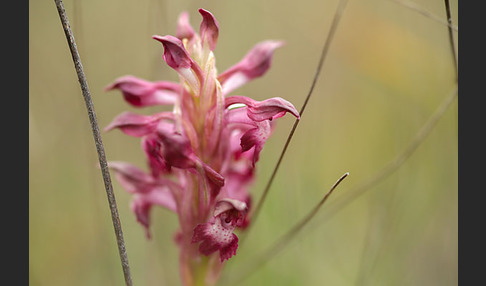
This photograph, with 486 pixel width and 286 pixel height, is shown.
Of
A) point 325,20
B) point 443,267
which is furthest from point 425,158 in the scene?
point 325,20

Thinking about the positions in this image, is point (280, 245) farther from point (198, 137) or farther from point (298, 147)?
point (298, 147)

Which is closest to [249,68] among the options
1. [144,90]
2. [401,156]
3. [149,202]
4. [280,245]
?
[144,90]

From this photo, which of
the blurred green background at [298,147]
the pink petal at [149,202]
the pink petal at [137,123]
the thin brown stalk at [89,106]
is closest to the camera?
the thin brown stalk at [89,106]

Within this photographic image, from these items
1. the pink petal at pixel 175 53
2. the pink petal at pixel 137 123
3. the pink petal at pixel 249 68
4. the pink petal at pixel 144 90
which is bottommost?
the pink petal at pixel 137 123

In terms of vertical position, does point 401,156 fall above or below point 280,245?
above

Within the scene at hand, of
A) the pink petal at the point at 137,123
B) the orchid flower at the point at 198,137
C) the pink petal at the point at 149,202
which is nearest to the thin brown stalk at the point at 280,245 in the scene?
the orchid flower at the point at 198,137

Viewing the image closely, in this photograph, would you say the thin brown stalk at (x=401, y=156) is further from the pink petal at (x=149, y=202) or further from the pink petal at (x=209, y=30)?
the pink petal at (x=209, y=30)

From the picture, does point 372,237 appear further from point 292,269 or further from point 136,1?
point 136,1
